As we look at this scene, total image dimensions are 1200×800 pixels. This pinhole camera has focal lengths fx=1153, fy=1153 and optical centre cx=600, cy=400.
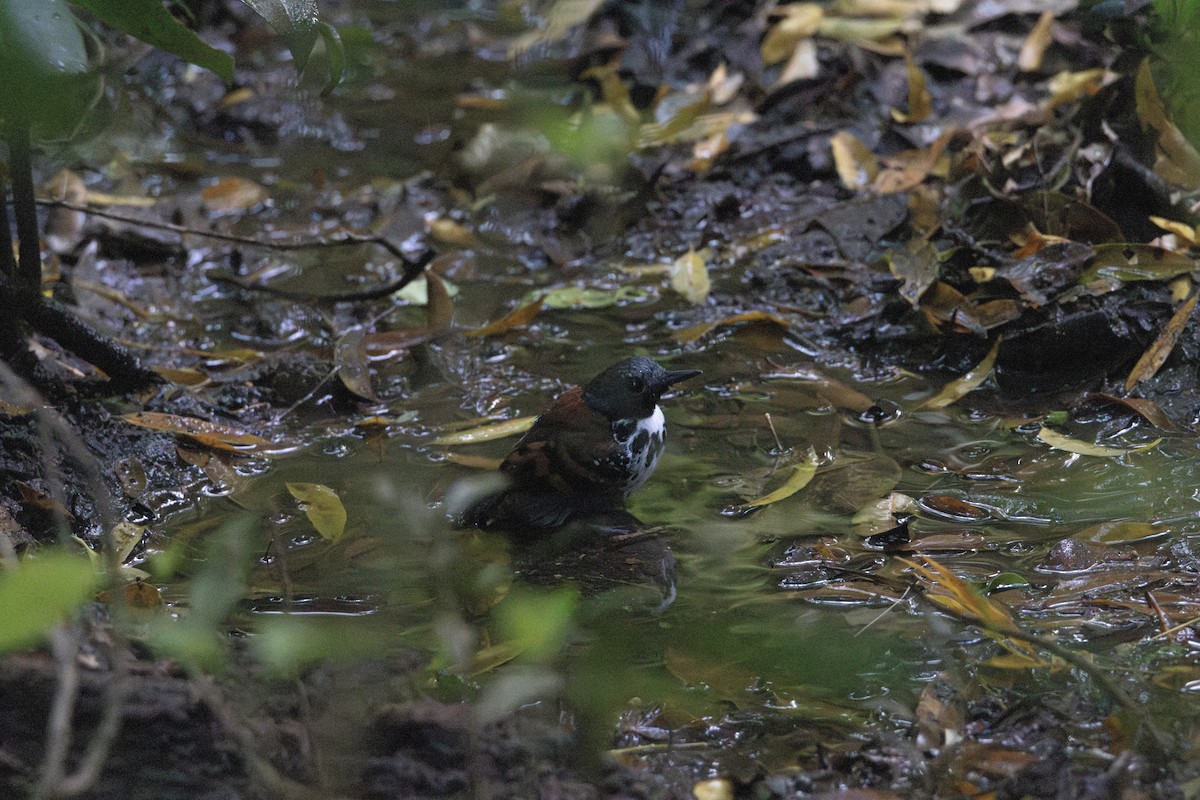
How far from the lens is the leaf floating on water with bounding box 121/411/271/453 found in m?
4.00

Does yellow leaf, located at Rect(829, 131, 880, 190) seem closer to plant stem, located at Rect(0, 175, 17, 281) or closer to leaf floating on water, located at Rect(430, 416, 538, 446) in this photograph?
leaf floating on water, located at Rect(430, 416, 538, 446)

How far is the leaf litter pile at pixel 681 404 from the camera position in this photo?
2279mm

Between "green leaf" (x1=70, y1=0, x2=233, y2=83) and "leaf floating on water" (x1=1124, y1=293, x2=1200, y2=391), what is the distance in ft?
10.3

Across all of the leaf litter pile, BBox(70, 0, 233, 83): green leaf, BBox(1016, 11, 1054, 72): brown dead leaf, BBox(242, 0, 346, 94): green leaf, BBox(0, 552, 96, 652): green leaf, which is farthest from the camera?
BBox(1016, 11, 1054, 72): brown dead leaf

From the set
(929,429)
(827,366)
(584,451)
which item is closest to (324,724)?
(584,451)

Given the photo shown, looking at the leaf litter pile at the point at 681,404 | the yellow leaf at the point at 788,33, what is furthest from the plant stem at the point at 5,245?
the yellow leaf at the point at 788,33

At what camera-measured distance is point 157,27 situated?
2998 millimetres

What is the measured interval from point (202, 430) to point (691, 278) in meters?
2.21

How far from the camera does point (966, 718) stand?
249 centimetres

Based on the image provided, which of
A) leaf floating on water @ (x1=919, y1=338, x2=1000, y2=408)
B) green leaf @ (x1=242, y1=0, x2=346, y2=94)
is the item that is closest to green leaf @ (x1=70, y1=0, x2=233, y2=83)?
green leaf @ (x1=242, y1=0, x2=346, y2=94)

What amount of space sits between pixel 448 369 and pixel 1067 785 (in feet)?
9.89

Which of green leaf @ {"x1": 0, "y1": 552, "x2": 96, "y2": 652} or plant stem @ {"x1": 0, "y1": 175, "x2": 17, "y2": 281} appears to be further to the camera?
plant stem @ {"x1": 0, "y1": 175, "x2": 17, "y2": 281}

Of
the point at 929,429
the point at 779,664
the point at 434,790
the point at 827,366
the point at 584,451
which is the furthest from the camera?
the point at 827,366

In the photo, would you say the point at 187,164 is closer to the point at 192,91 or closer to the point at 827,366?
the point at 192,91
